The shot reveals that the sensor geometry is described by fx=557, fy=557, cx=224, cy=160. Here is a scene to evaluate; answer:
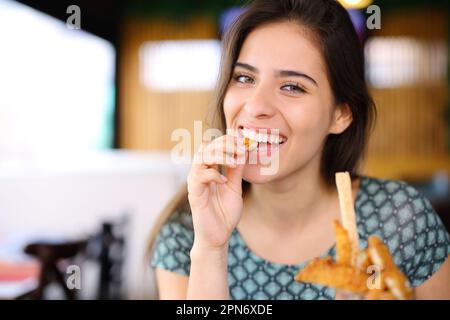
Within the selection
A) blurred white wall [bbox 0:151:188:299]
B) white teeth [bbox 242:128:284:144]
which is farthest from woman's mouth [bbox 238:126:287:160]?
blurred white wall [bbox 0:151:188:299]

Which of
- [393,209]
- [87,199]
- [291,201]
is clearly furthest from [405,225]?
[87,199]

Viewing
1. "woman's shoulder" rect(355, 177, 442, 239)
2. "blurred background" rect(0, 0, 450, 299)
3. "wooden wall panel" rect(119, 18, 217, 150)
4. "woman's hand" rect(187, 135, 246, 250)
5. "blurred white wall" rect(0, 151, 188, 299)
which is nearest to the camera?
"woman's hand" rect(187, 135, 246, 250)

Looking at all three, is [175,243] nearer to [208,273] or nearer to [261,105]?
[208,273]

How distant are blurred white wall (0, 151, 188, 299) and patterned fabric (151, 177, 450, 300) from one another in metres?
2.70

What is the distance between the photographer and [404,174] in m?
7.08

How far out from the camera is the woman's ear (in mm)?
1359

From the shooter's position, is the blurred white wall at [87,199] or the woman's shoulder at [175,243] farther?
the blurred white wall at [87,199]

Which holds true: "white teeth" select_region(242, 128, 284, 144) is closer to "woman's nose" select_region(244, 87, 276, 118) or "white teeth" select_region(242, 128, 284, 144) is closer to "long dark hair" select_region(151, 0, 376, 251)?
"woman's nose" select_region(244, 87, 276, 118)

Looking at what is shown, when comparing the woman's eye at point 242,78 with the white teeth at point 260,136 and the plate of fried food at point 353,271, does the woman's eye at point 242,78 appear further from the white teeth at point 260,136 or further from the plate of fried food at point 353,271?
the plate of fried food at point 353,271

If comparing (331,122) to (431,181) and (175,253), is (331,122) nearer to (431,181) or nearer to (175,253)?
(175,253)

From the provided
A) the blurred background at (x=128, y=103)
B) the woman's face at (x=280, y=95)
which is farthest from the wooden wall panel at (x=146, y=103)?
the woman's face at (x=280, y=95)

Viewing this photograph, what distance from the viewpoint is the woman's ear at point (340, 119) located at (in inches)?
53.5

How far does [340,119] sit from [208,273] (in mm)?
548

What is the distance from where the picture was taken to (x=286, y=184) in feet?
4.61
